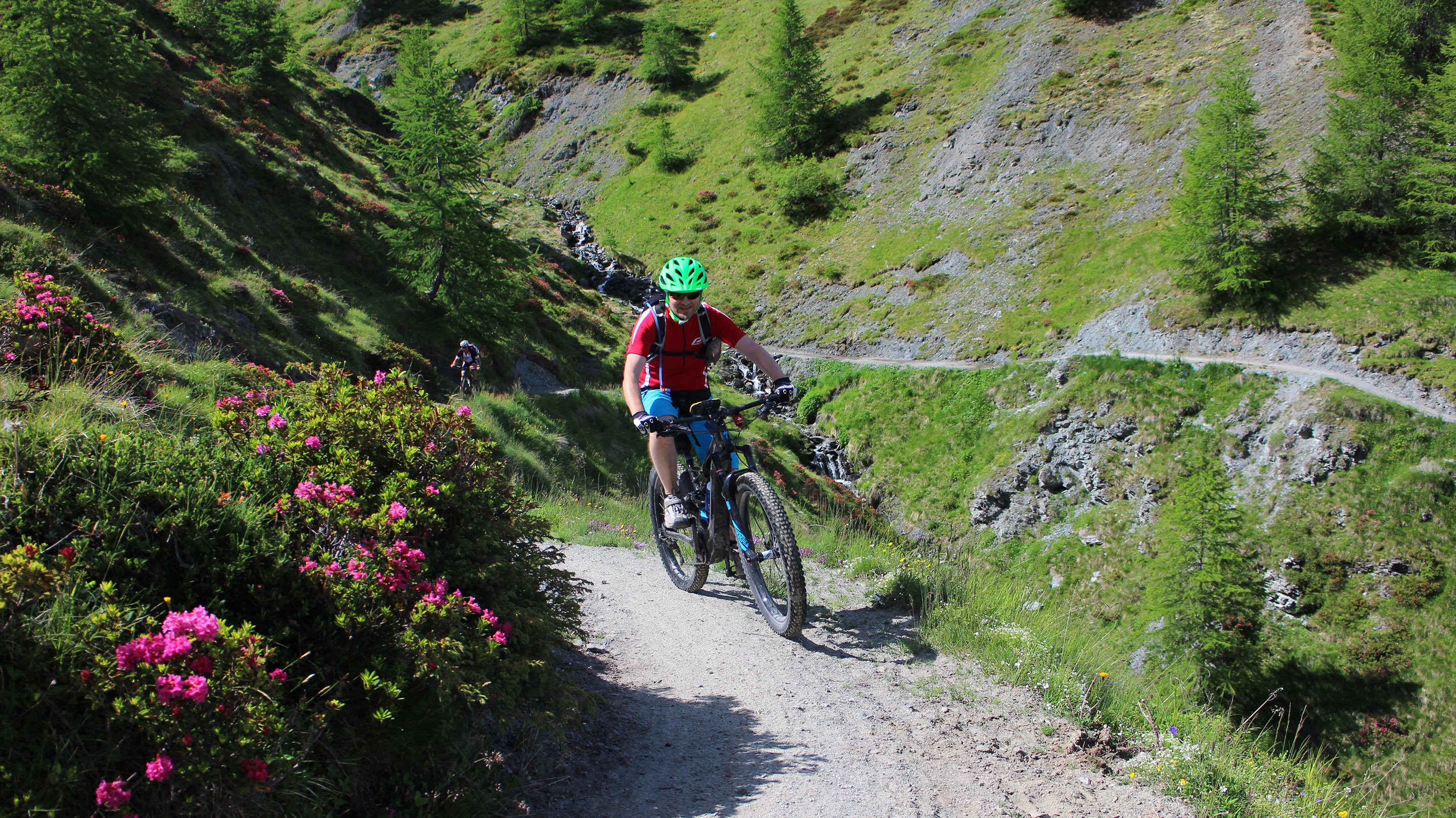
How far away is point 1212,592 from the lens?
14656 mm

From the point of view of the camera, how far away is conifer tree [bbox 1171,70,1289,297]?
23.4 meters

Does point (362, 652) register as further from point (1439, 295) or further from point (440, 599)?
point (1439, 295)

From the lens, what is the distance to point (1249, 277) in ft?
76.3

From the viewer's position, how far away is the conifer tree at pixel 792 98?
157ft

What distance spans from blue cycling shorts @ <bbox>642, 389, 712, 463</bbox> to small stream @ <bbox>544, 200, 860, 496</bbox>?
46.9 ft

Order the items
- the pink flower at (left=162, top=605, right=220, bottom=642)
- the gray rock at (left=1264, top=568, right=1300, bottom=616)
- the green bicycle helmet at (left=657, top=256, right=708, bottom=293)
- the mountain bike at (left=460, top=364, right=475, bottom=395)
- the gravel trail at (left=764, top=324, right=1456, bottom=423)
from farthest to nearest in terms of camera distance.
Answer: the mountain bike at (left=460, top=364, right=475, bottom=395) < the gravel trail at (left=764, top=324, right=1456, bottom=423) < the gray rock at (left=1264, top=568, right=1300, bottom=616) < the green bicycle helmet at (left=657, top=256, right=708, bottom=293) < the pink flower at (left=162, top=605, right=220, bottom=642)

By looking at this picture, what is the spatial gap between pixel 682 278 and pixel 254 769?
431cm

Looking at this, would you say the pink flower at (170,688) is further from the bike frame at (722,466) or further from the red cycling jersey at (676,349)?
the red cycling jersey at (676,349)

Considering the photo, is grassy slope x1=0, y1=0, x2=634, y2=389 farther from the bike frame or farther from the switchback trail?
the switchback trail

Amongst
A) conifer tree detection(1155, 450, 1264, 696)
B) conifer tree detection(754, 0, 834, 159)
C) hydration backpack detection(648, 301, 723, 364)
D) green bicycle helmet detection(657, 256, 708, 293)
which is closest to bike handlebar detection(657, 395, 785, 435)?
hydration backpack detection(648, 301, 723, 364)

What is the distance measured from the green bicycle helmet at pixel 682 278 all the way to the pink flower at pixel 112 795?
4.40m

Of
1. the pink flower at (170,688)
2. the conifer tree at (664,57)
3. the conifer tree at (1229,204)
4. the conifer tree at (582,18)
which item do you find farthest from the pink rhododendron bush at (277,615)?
the conifer tree at (582,18)

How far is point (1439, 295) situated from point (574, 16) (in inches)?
2966

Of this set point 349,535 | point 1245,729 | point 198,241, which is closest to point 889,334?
point 198,241
